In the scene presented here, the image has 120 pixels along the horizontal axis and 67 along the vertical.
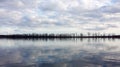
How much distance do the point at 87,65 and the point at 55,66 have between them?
3.33m

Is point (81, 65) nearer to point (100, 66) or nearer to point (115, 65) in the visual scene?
point (100, 66)

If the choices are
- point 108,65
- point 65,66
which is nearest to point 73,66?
point 65,66

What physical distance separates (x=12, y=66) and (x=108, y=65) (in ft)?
32.6

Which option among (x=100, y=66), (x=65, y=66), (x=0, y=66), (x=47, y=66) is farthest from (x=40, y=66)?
(x=100, y=66)

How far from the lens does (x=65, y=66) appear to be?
22984mm

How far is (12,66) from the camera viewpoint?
23.5 metres

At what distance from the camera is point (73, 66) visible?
22906 mm

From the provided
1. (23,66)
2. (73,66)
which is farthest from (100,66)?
(23,66)

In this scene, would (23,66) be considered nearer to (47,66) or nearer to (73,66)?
(47,66)

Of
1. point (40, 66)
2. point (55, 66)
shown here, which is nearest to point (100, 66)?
point (55, 66)

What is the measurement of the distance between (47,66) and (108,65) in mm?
6372

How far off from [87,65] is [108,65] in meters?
2.23

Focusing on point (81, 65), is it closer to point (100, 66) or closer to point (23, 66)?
point (100, 66)

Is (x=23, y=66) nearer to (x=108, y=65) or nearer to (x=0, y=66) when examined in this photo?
(x=0, y=66)
